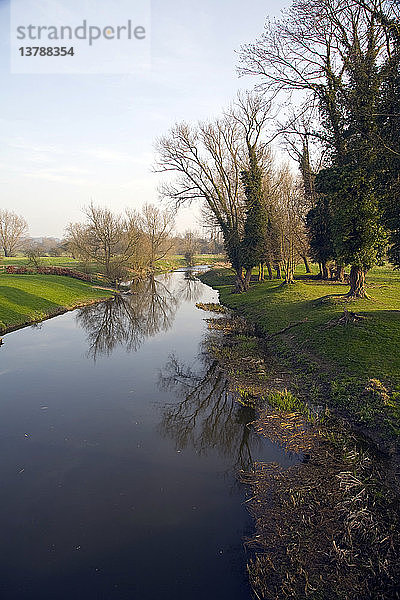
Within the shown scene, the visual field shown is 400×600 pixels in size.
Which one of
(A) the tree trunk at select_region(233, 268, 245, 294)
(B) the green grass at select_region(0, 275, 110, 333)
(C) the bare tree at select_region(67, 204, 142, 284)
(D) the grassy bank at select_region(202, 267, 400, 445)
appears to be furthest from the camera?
(C) the bare tree at select_region(67, 204, 142, 284)

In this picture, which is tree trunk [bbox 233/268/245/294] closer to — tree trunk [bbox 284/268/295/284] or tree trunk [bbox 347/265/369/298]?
tree trunk [bbox 284/268/295/284]

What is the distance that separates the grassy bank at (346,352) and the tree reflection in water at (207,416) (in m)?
2.54

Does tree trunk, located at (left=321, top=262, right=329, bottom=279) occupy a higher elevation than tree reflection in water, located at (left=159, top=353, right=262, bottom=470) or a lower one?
higher

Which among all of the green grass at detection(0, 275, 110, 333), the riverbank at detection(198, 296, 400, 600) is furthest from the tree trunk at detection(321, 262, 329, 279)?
the riverbank at detection(198, 296, 400, 600)

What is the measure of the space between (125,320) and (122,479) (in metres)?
18.6

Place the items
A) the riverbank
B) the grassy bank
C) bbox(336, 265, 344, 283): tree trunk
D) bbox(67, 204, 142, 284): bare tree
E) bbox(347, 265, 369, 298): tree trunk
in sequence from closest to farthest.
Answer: the riverbank < the grassy bank < bbox(347, 265, 369, 298): tree trunk < bbox(336, 265, 344, 283): tree trunk < bbox(67, 204, 142, 284): bare tree

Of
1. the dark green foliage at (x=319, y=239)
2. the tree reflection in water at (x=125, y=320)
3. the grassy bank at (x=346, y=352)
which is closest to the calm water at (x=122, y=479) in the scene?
the grassy bank at (x=346, y=352)

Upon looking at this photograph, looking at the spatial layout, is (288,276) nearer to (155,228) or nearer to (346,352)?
(346,352)

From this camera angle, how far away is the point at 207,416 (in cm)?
1059

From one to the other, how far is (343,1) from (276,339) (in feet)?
47.5

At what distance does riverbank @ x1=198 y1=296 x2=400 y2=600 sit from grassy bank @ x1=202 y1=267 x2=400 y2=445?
738 millimetres

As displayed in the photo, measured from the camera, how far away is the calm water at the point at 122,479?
5254mm

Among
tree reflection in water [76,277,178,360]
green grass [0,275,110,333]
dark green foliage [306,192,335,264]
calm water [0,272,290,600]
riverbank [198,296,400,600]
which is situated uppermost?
dark green foliage [306,192,335,264]

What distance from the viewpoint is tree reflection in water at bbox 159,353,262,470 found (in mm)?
8844
